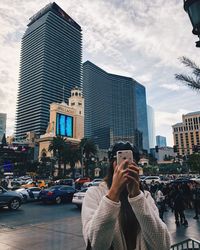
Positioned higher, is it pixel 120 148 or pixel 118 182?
pixel 120 148

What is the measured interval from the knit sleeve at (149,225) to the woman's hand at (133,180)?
0.04 meters

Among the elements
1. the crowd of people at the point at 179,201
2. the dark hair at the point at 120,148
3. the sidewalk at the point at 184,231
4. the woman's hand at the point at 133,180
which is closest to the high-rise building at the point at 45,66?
the crowd of people at the point at 179,201

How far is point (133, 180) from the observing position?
1.60 m

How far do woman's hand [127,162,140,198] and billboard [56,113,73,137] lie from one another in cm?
9800

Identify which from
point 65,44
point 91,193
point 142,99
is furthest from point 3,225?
point 142,99

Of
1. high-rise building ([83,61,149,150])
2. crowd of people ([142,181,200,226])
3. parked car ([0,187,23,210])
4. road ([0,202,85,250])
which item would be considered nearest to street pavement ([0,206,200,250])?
road ([0,202,85,250])

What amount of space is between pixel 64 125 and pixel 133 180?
3988 inches

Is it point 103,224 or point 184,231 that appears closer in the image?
point 103,224

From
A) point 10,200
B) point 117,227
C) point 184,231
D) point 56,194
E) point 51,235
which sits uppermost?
point 117,227

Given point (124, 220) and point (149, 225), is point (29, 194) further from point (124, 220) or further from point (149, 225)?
point (149, 225)

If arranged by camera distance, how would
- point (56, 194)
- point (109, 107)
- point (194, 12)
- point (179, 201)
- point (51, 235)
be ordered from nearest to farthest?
point (194, 12)
point (51, 235)
point (179, 201)
point (56, 194)
point (109, 107)

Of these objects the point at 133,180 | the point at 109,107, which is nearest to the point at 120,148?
the point at 133,180

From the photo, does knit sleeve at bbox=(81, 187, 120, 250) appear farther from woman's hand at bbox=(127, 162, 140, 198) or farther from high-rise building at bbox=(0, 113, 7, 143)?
high-rise building at bbox=(0, 113, 7, 143)

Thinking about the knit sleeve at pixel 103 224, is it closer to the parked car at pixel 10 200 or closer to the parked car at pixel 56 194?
the parked car at pixel 10 200
